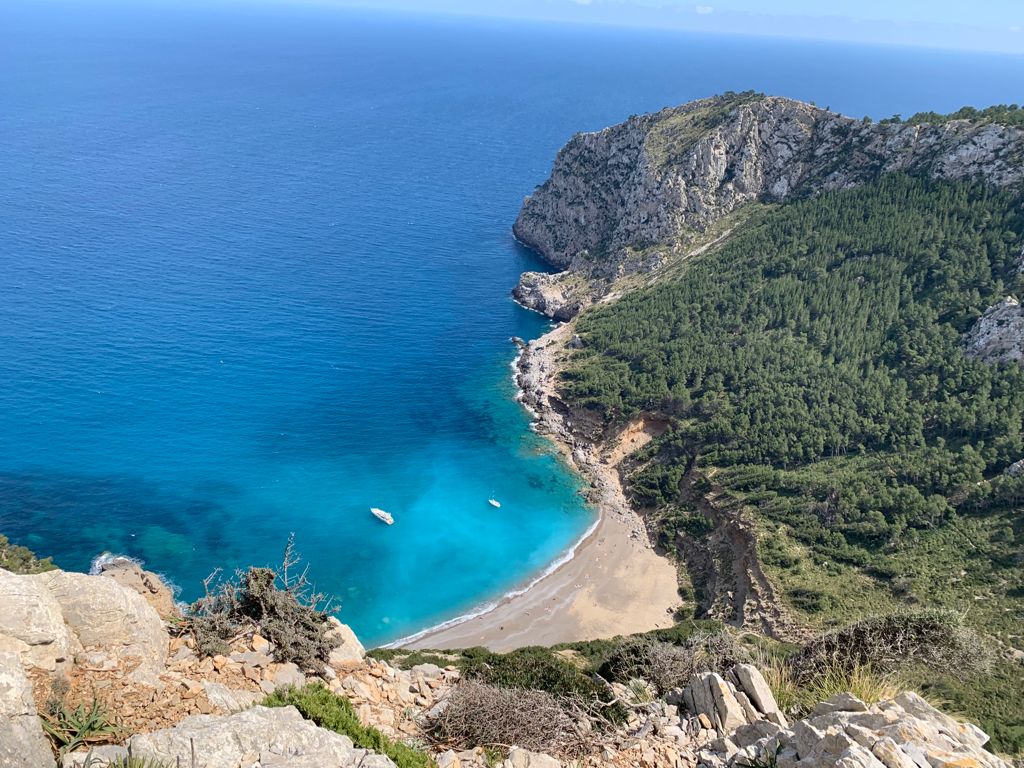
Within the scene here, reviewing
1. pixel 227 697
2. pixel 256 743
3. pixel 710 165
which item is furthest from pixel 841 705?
pixel 710 165

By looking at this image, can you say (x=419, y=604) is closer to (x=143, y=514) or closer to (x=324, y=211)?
(x=143, y=514)

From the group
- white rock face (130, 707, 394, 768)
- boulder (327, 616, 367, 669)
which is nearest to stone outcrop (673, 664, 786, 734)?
white rock face (130, 707, 394, 768)

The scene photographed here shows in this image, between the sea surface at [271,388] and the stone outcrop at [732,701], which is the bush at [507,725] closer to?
the stone outcrop at [732,701]

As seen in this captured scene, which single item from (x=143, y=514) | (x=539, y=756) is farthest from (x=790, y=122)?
(x=539, y=756)

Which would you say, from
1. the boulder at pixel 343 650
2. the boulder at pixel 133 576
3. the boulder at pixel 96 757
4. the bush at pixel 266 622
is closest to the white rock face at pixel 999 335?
the boulder at pixel 343 650

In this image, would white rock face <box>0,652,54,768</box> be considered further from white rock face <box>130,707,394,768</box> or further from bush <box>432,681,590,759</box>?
bush <box>432,681,590,759</box>
